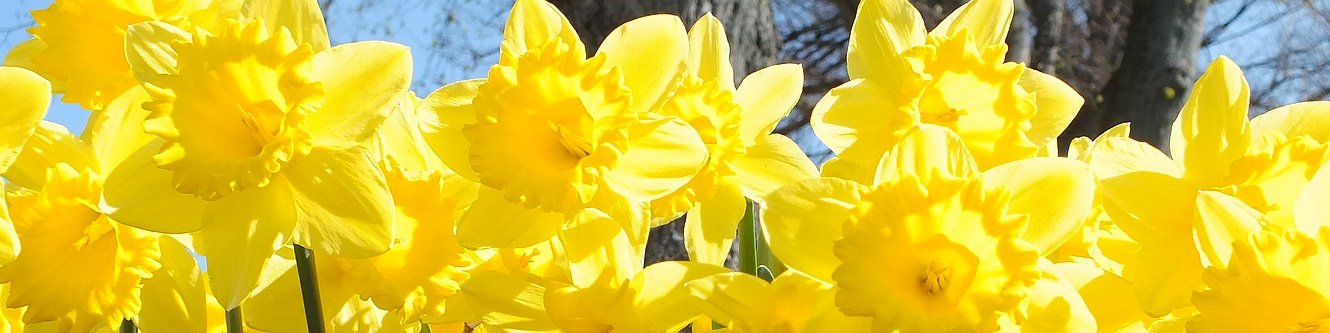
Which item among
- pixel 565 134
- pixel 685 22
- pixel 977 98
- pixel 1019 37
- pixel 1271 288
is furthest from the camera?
pixel 1019 37

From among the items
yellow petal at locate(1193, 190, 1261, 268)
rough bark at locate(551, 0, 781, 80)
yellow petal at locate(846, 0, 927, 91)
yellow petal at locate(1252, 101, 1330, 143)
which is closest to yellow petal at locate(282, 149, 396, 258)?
yellow petal at locate(846, 0, 927, 91)

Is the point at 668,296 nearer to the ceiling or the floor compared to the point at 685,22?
nearer to the ceiling

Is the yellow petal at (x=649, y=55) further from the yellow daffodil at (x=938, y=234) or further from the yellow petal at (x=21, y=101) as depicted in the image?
the yellow petal at (x=21, y=101)

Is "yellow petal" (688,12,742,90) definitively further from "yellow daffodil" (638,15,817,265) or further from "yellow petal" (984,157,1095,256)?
"yellow petal" (984,157,1095,256)

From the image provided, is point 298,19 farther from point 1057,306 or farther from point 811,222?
point 1057,306

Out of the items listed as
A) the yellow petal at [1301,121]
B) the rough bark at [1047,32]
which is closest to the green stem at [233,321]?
the yellow petal at [1301,121]

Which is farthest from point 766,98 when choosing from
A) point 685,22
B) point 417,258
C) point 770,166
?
point 685,22

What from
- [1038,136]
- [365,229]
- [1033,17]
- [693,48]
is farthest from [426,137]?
[1033,17]
